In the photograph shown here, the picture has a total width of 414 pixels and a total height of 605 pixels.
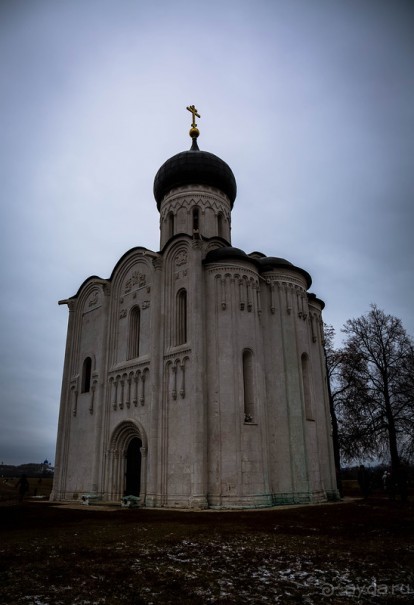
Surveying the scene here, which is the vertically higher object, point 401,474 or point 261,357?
point 261,357

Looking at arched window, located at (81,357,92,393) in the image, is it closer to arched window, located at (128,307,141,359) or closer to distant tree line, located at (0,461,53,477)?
arched window, located at (128,307,141,359)

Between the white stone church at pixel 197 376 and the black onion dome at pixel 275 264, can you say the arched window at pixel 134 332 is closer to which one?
the white stone church at pixel 197 376

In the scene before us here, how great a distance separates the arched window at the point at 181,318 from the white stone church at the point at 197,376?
0.05 meters

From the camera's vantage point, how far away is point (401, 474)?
1722 centimetres

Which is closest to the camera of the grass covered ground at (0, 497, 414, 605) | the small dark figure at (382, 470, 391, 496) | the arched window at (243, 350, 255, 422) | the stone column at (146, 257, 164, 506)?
the grass covered ground at (0, 497, 414, 605)

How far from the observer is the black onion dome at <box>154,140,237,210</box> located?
21953 mm

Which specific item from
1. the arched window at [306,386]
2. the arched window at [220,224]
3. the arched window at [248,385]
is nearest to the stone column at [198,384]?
the arched window at [248,385]

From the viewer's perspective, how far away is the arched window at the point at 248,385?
16.3 m

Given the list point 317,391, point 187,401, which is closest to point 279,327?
point 317,391

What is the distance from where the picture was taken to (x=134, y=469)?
1870cm

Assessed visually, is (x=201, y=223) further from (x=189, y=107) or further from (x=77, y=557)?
(x=77, y=557)

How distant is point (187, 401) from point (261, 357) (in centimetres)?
338

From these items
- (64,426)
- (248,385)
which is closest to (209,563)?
(248,385)

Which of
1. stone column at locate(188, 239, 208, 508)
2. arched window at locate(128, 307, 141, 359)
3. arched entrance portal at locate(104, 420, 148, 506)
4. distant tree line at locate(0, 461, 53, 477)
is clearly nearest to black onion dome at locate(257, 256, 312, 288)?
stone column at locate(188, 239, 208, 508)
